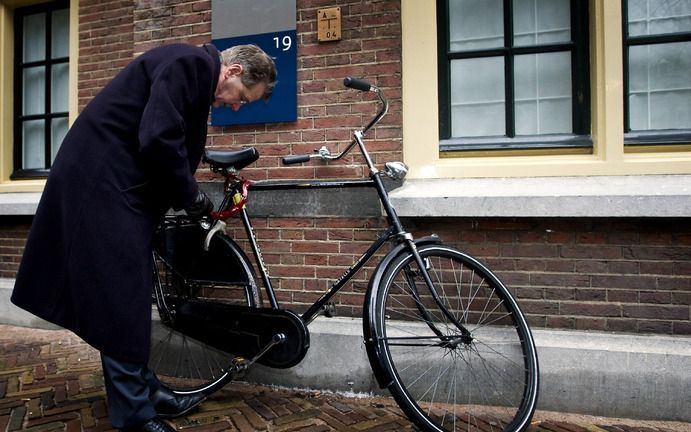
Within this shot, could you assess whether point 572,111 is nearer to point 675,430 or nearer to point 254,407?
point 675,430

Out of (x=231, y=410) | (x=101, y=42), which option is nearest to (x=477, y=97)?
(x=231, y=410)

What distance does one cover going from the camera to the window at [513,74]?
9.95 feet

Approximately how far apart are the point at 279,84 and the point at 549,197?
6.16 ft

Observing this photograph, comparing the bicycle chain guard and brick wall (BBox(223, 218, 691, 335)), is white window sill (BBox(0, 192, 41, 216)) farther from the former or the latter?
brick wall (BBox(223, 218, 691, 335))

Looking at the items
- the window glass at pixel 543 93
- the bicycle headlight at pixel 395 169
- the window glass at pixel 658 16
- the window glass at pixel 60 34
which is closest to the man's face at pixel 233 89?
the bicycle headlight at pixel 395 169

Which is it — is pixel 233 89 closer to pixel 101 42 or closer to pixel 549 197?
pixel 549 197

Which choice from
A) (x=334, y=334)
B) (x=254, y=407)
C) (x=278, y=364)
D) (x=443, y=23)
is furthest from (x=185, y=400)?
(x=443, y=23)

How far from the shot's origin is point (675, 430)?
2438 millimetres

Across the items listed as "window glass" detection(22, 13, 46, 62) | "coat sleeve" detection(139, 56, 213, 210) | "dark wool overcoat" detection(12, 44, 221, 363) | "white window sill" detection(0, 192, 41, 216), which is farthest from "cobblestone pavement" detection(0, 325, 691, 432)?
"window glass" detection(22, 13, 46, 62)

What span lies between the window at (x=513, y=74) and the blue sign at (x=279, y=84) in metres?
0.99

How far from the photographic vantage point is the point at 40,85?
188 inches

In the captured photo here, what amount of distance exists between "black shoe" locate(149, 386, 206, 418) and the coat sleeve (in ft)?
3.59

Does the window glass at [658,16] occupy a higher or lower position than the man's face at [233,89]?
higher

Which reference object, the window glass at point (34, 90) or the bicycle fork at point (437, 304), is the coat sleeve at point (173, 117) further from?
the window glass at point (34, 90)
